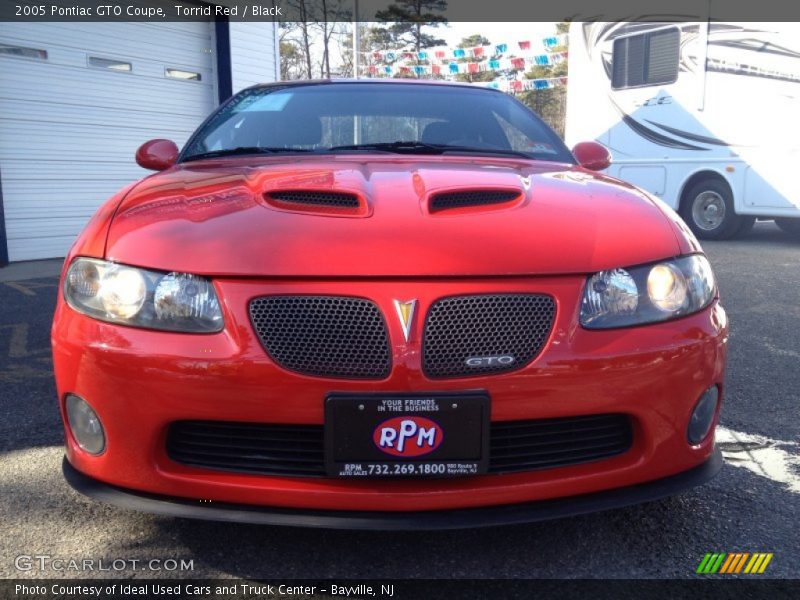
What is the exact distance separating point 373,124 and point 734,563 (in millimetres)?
2117

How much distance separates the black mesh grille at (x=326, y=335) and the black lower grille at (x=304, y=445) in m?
0.17

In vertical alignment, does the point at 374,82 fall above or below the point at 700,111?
above

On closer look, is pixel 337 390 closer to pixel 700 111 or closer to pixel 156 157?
pixel 156 157

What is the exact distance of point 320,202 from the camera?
81.8 inches

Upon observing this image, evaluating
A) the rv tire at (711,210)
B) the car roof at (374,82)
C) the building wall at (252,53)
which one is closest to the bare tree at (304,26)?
the building wall at (252,53)

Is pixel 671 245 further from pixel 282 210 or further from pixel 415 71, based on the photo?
pixel 415 71

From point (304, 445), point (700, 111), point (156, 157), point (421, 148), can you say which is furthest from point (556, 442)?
point (700, 111)

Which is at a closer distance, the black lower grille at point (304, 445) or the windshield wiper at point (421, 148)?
the black lower grille at point (304, 445)

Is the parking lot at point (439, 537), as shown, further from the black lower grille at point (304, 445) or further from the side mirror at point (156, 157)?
the side mirror at point (156, 157)

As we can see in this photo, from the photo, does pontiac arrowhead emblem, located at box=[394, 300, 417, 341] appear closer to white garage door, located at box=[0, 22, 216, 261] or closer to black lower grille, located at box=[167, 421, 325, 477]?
black lower grille, located at box=[167, 421, 325, 477]

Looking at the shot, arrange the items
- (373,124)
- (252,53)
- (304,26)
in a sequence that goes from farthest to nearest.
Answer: (304,26), (252,53), (373,124)

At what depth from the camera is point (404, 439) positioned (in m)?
1.75

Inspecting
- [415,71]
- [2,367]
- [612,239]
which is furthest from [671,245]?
[415,71]

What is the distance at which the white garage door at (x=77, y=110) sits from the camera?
314 inches
